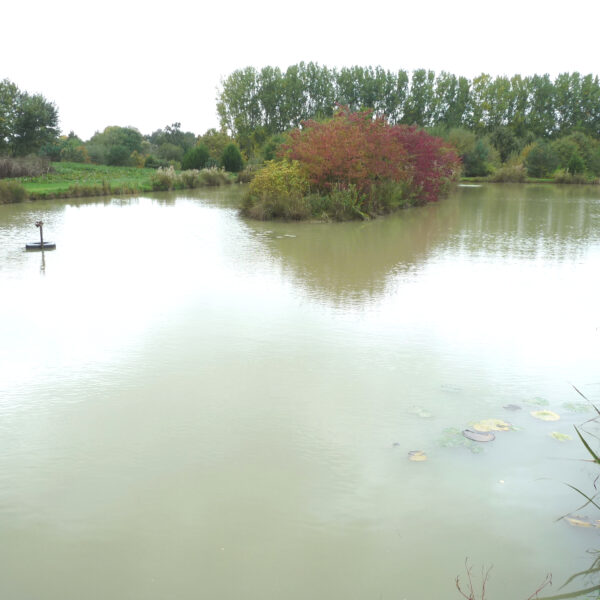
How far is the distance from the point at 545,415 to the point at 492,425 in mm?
404

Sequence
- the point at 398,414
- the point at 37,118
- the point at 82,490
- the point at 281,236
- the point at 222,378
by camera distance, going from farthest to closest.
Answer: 1. the point at 37,118
2. the point at 281,236
3. the point at 222,378
4. the point at 398,414
5. the point at 82,490

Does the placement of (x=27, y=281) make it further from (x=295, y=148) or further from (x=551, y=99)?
(x=551, y=99)

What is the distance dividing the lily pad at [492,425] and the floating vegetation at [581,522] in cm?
80

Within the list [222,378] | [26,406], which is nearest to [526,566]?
[222,378]

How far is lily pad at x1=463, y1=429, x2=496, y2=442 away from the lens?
3246mm

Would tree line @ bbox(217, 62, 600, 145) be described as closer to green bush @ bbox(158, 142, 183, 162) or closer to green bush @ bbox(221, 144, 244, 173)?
green bush @ bbox(158, 142, 183, 162)

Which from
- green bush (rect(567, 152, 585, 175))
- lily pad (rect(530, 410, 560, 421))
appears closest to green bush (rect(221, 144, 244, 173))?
green bush (rect(567, 152, 585, 175))

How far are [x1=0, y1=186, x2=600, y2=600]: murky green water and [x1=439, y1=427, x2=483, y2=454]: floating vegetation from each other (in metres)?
0.02

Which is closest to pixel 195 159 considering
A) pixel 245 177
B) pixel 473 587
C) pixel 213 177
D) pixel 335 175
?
pixel 245 177

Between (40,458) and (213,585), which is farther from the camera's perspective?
(40,458)

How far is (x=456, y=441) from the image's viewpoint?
3221 millimetres

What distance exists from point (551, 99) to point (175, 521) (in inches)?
1939

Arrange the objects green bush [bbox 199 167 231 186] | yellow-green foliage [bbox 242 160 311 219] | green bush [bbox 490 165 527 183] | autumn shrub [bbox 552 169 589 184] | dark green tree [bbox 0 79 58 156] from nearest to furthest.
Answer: yellow-green foliage [bbox 242 160 311 219] < green bush [bbox 199 167 231 186] < dark green tree [bbox 0 79 58 156] < autumn shrub [bbox 552 169 589 184] < green bush [bbox 490 165 527 183]

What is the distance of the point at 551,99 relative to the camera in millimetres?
44500
